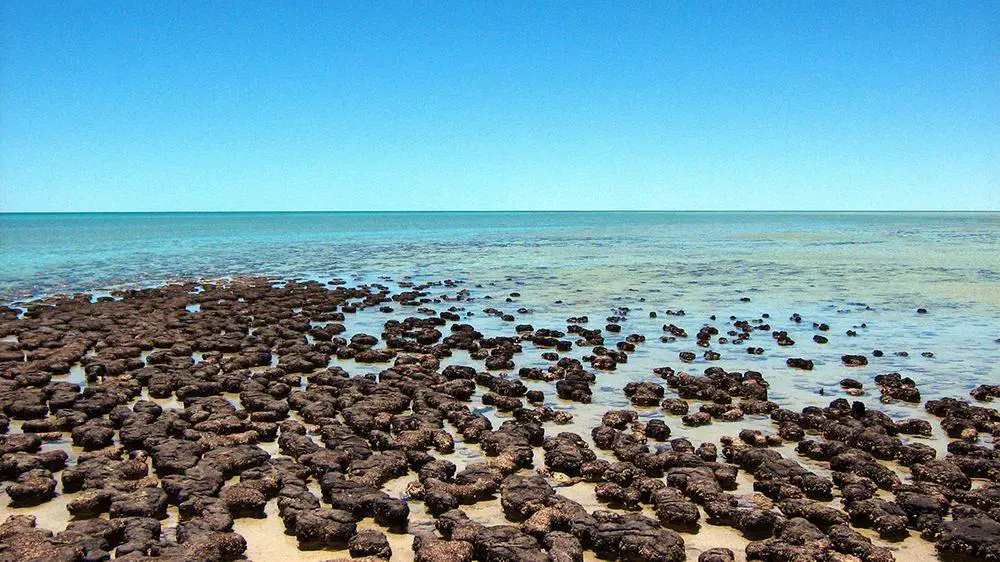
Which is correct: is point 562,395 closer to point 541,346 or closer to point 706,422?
point 706,422

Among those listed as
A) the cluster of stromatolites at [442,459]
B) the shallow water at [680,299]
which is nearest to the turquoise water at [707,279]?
the shallow water at [680,299]

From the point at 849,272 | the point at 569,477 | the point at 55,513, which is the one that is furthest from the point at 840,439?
the point at 849,272

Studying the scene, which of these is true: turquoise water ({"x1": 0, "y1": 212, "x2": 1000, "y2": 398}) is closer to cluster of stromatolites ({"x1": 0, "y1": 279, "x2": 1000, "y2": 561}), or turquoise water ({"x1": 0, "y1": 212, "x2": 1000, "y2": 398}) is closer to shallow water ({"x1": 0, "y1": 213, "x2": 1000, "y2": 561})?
shallow water ({"x1": 0, "y1": 213, "x2": 1000, "y2": 561})

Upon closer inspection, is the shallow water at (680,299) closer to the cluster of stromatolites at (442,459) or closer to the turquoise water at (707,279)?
the turquoise water at (707,279)

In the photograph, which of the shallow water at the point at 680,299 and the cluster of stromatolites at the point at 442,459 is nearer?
the cluster of stromatolites at the point at 442,459

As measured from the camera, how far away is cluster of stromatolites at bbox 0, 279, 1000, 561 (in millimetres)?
7906

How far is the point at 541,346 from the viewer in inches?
774

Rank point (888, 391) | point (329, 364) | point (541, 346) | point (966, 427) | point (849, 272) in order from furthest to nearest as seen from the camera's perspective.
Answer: point (849, 272)
point (541, 346)
point (329, 364)
point (888, 391)
point (966, 427)

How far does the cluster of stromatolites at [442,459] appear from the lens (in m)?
7.91

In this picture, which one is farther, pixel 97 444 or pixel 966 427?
pixel 966 427

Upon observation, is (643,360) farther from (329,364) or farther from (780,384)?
(329,364)

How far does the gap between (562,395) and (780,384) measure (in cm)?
495

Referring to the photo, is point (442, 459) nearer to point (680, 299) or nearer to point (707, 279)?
point (680, 299)

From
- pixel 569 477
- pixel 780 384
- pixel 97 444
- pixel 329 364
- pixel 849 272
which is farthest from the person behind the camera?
pixel 849 272
